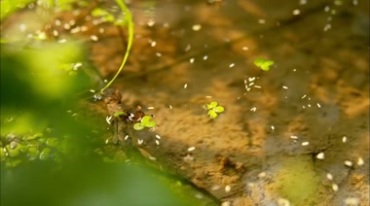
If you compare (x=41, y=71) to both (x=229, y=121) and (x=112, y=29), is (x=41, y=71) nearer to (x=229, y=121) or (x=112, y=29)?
(x=229, y=121)

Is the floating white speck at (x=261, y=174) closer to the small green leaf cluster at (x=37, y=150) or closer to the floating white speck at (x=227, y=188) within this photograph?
the floating white speck at (x=227, y=188)

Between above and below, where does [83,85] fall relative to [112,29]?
above

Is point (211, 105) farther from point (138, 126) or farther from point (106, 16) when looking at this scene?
point (106, 16)

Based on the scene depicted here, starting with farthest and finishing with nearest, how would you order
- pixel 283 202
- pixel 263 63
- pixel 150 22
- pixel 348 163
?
pixel 150 22
pixel 263 63
pixel 348 163
pixel 283 202

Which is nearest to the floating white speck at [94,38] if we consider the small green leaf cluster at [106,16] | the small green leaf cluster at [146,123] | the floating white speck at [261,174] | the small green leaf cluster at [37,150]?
the small green leaf cluster at [106,16]

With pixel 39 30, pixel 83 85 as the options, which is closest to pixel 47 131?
pixel 83 85

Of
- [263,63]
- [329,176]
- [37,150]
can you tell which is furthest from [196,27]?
[37,150]
